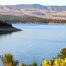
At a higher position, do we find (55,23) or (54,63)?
(54,63)

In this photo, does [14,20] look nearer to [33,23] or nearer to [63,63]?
[33,23]

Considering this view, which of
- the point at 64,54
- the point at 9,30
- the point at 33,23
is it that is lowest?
the point at 33,23

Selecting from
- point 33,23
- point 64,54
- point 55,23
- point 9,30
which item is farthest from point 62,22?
point 64,54

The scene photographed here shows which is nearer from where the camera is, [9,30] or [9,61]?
[9,61]

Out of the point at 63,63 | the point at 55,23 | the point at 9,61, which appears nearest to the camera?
the point at 63,63

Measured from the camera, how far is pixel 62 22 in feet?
489

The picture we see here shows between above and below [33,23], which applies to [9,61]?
above

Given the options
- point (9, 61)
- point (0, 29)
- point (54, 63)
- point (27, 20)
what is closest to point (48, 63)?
point (54, 63)

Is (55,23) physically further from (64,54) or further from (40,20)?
(64,54)

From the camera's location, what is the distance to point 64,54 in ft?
21.7

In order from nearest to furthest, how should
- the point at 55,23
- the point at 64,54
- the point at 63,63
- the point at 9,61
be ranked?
1. the point at 63,63
2. the point at 9,61
3. the point at 64,54
4. the point at 55,23

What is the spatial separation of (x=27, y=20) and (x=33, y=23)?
498cm

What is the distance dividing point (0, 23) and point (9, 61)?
61.8 m

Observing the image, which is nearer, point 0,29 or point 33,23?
point 0,29
